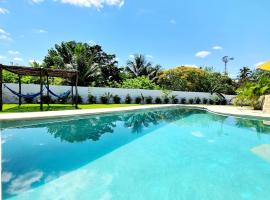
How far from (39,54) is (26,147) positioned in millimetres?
23672

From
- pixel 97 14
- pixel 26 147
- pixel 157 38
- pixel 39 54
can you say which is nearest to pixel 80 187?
pixel 26 147

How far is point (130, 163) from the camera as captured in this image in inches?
197

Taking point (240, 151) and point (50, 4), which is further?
point (50, 4)

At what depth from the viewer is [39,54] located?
27.2 metres

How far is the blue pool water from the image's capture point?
3.59m

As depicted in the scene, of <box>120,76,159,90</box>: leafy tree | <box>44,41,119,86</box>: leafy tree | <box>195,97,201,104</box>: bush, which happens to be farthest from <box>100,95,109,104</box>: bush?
<box>195,97,201,104</box>: bush

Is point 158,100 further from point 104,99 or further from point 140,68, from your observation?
point 140,68

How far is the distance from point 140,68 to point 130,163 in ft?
79.9

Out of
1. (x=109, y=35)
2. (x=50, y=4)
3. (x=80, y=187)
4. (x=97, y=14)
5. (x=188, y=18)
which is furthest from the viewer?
(x=109, y=35)

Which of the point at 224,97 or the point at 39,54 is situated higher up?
the point at 39,54

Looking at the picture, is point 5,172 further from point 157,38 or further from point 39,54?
point 39,54

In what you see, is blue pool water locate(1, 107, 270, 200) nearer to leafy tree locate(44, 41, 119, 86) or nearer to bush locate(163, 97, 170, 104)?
leafy tree locate(44, 41, 119, 86)

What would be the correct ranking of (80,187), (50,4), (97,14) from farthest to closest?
(97,14) → (50,4) → (80,187)

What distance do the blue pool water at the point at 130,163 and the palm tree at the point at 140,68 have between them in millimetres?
20288
